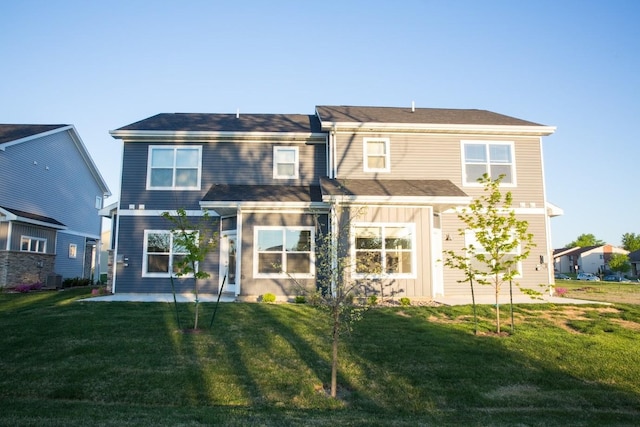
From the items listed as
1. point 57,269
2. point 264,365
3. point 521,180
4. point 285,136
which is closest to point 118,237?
point 285,136

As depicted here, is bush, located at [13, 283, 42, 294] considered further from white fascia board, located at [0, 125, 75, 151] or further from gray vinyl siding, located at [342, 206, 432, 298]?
gray vinyl siding, located at [342, 206, 432, 298]

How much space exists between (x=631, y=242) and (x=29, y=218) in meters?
77.6

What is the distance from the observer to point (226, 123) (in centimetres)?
1677

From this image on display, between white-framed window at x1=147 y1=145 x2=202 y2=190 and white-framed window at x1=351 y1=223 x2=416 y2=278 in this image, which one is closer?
white-framed window at x1=351 y1=223 x2=416 y2=278

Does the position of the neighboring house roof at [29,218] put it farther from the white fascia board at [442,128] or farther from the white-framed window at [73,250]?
the white fascia board at [442,128]

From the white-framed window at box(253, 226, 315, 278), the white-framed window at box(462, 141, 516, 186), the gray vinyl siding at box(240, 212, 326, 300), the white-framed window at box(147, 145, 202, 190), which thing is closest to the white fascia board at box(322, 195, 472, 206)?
the gray vinyl siding at box(240, 212, 326, 300)

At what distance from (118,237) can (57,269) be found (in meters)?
8.85

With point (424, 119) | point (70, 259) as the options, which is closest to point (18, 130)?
point (70, 259)

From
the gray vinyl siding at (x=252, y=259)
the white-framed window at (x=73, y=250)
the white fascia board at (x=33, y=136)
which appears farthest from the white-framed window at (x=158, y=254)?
the white-framed window at (x=73, y=250)

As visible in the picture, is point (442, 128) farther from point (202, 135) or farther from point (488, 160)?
point (202, 135)

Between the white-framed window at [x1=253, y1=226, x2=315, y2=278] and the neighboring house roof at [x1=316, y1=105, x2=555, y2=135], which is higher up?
the neighboring house roof at [x1=316, y1=105, x2=555, y2=135]

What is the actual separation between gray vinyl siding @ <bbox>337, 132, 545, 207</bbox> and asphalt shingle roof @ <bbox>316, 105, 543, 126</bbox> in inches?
25.8

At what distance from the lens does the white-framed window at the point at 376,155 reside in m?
14.9

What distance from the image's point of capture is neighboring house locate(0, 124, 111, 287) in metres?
17.9
